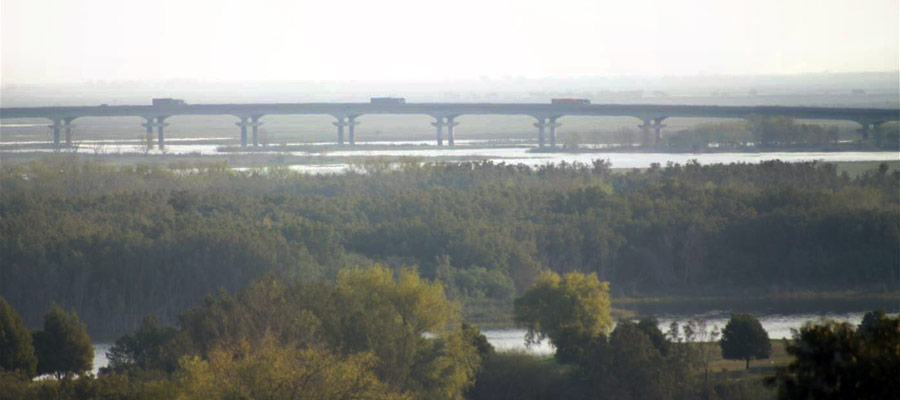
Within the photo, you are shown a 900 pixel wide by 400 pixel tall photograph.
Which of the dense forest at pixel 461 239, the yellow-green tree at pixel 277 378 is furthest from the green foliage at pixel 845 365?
the dense forest at pixel 461 239

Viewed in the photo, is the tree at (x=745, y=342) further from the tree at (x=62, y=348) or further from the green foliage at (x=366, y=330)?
the tree at (x=62, y=348)

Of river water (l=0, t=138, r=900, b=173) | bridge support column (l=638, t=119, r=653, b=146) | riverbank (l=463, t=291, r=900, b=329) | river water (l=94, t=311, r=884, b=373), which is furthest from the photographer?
bridge support column (l=638, t=119, r=653, b=146)

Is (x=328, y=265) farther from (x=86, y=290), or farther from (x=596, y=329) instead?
(x=596, y=329)

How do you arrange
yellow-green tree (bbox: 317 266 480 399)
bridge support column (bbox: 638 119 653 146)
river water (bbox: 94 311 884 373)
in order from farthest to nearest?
bridge support column (bbox: 638 119 653 146) < river water (bbox: 94 311 884 373) < yellow-green tree (bbox: 317 266 480 399)

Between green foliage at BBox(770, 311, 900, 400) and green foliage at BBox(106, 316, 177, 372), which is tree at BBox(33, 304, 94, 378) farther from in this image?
green foliage at BBox(770, 311, 900, 400)

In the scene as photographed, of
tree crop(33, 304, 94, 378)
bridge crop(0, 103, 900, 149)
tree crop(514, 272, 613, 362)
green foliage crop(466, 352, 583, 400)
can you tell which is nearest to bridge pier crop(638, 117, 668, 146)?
bridge crop(0, 103, 900, 149)
